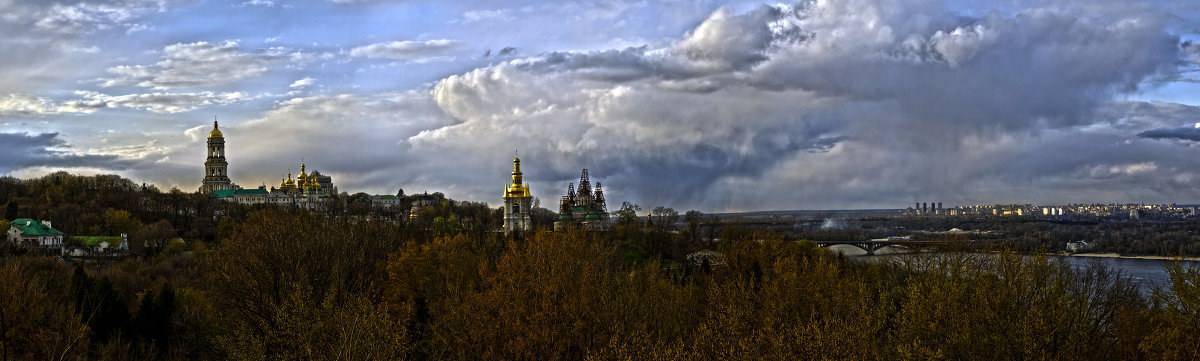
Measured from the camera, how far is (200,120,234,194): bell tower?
136 metres

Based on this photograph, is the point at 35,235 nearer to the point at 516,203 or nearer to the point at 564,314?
the point at 516,203

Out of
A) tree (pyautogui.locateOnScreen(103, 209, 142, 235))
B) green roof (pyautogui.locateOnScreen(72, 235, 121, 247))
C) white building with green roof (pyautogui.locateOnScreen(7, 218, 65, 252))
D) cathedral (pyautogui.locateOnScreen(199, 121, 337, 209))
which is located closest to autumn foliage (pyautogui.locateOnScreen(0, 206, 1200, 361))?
green roof (pyautogui.locateOnScreen(72, 235, 121, 247))

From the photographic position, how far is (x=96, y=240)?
246 feet

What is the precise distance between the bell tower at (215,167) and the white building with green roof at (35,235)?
190 feet

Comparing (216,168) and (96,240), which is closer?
(96,240)

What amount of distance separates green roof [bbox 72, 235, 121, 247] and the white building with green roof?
1664mm

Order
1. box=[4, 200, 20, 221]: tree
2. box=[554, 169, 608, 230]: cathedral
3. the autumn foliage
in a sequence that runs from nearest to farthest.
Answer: the autumn foliage, box=[4, 200, 20, 221]: tree, box=[554, 169, 608, 230]: cathedral

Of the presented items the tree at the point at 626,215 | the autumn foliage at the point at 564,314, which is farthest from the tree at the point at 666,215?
the autumn foliage at the point at 564,314

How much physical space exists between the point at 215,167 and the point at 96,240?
64945mm

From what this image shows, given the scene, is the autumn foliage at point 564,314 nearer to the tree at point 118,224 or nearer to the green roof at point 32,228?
the green roof at point 32,228

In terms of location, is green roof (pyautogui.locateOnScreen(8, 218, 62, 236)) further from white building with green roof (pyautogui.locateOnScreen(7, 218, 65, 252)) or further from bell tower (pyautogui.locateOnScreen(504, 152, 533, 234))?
bell tower (pyautogui.locateOnScreen(504, 152, 533, 234))

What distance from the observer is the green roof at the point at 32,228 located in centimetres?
7388

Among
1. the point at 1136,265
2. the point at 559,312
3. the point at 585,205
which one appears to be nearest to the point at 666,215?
the point at 585,205

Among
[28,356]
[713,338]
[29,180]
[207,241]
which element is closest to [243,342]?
[28,356]
